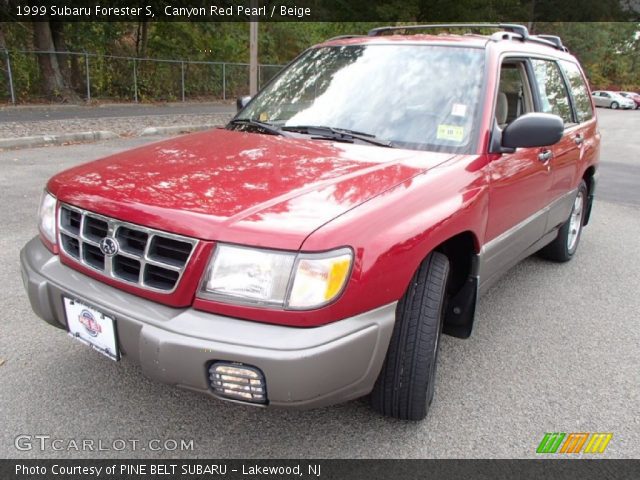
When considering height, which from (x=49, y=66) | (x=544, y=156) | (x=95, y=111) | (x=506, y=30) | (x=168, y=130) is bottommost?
(x=95, y=111)

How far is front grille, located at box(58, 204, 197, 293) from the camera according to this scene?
6.29 feet

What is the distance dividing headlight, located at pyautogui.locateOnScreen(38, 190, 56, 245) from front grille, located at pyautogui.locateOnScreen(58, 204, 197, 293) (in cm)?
14

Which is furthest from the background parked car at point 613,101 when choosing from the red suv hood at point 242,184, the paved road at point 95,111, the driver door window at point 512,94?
the red suv hood at point 242,184

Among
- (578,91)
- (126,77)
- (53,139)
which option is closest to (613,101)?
(126,77)

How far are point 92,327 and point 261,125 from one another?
1567 millimetres

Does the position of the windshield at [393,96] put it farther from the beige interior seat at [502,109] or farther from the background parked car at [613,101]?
the background parked car at [613,101]

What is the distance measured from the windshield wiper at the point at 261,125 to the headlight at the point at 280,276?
130 cm

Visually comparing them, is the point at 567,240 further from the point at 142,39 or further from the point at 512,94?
the point at 142,39

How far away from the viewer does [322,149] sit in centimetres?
263

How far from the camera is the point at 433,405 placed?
8.46 feet

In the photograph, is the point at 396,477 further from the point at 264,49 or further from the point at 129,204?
the point at 264,49

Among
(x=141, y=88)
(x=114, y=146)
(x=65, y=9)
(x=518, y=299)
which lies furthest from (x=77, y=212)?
(x=141, y=88)

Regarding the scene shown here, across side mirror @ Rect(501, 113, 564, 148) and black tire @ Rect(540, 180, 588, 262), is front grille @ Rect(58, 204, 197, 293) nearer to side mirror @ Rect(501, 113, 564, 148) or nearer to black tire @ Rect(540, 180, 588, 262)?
side mirror @ Rect(501, 113, 564, 148)

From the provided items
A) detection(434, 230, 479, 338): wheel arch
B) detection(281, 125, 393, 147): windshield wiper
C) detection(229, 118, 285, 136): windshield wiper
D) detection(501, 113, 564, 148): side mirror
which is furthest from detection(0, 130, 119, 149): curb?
detection(501, 113, 564, 148): side mirror
